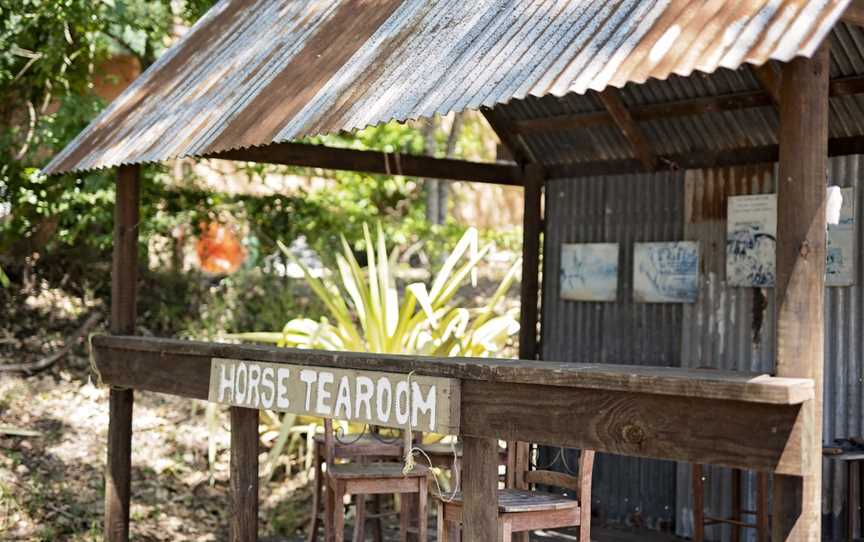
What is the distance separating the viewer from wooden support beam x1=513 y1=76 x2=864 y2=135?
6552 mm

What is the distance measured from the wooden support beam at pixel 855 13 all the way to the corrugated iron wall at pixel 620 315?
3274 mm

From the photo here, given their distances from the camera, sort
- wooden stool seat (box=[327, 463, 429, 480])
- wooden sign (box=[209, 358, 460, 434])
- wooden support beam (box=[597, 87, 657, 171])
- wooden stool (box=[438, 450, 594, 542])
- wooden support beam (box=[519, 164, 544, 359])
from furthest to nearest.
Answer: wooden support beam (box=[519, 164, 544, 359]) < wooden support beam (box=[597, 87, 657, 171]) < wooden stool seat (box=[327, 463, 429, 480]) < wooden stool (box=[438, 450, 594, 542]) < wooden sign (box=[209, 358, 460, 434])

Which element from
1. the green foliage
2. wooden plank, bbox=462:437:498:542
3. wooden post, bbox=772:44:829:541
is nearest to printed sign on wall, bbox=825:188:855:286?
wooden plank, bbox=462:437:498:542

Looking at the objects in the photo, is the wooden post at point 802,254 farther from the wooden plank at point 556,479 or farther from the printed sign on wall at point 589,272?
the printed sign on wall at point 589,272

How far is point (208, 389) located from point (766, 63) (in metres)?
3.36

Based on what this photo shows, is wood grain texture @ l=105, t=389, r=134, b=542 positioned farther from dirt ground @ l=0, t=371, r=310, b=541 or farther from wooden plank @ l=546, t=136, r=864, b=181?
wooden plank @ l=546, t=136, r=864, b=181

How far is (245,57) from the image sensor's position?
684 cm

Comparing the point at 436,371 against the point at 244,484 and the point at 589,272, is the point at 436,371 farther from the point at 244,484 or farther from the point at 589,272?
the point at 589,272

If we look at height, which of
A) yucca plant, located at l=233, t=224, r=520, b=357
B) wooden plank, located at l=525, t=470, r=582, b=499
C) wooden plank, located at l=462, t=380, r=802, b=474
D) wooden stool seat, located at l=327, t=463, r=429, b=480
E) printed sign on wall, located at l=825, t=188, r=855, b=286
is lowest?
wooden stool seat, located at l=327, t=463, r=429, b=480

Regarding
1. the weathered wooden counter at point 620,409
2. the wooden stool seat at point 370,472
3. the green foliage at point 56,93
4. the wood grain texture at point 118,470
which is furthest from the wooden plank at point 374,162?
the green foliage at point 56,93

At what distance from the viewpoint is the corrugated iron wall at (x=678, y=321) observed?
21.9 feet

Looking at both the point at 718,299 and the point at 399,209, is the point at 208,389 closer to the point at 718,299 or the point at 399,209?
the point at 718,299

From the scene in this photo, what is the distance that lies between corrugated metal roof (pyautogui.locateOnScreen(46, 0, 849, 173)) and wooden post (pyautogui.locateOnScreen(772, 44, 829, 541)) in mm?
278

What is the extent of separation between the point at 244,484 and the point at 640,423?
A: 8.92ft
